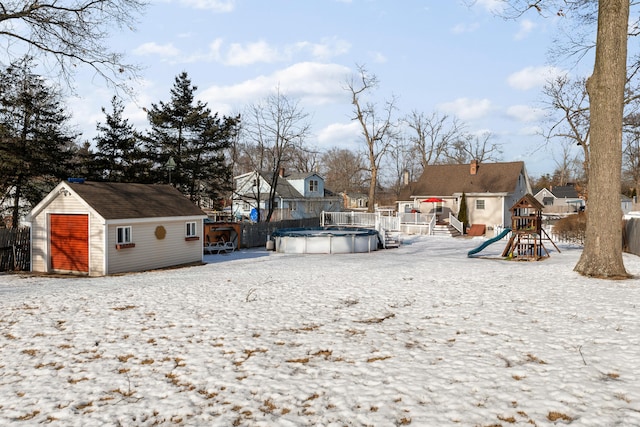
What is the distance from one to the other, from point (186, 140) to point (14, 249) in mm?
19343

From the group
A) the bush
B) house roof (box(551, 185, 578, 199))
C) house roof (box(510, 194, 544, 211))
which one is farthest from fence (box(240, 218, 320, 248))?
house roof (box(551, 185, 578, 199))

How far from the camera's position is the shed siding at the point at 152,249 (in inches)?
674

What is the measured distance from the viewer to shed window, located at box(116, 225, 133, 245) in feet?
56.6

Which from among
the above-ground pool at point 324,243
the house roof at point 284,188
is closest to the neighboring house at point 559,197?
the house roof at point 284,188

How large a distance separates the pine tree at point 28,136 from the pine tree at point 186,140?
287 inches

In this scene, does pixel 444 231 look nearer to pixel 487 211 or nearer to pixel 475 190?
pixel 487 211

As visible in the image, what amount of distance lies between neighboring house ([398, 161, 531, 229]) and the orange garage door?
3021 centimetres

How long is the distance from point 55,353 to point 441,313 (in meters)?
6.98

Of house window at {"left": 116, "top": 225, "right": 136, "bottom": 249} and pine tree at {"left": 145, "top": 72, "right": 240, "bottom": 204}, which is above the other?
pine tree at {"left": 145, "top": 72, "right": 240, "bottom": 204}

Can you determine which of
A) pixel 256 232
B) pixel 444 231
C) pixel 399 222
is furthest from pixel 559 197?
pixel 256 232

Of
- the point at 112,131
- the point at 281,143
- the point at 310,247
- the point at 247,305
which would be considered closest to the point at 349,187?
the point at 281,143

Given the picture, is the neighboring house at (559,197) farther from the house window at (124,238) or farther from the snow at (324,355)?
the snow at (324,355)

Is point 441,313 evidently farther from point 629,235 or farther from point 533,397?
point 629,235

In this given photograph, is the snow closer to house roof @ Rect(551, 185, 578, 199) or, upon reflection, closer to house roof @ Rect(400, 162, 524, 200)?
house roof @ Rect(400, 162, 524, 200)
